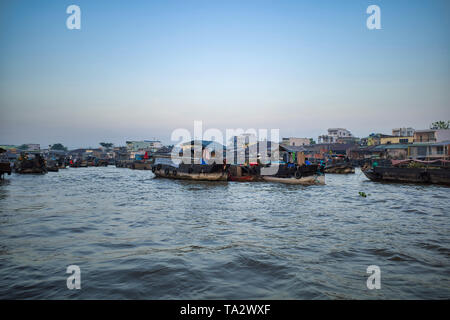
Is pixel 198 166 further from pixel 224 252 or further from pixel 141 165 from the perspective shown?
pixel 141 165

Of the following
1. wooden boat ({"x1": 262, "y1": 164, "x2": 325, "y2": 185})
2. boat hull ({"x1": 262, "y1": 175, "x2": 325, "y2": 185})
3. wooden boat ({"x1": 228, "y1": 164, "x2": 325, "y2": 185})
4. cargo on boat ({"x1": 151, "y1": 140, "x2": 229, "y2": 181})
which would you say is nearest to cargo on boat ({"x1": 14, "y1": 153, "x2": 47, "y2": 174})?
cargo on boat ({"x1": 151, "y1": 140, "x2": 229, "y2": 181})

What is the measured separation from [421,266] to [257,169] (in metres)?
19.3

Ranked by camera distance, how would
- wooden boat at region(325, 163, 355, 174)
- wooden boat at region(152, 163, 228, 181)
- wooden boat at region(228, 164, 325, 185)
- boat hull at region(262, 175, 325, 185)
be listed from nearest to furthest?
boat hull at region(262, 175, 325, 185), wooden boat at region(228, 164, 325, 185), wooden boat at region(152, 163, 228, 181), wooden boat at region(325, 163, 355, 174)

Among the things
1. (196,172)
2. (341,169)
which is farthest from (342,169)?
(196,172)

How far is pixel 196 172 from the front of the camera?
2455 centimetres

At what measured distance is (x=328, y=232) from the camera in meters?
8.27

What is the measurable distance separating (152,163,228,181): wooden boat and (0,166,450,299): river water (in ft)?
38.9

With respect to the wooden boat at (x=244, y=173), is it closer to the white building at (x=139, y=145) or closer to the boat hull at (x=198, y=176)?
the boat hull at (x=198, y=176)

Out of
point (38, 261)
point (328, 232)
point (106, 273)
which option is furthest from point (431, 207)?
point (38, 261)

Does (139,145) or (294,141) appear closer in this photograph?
(294,141)

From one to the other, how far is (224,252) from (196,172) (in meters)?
18.2

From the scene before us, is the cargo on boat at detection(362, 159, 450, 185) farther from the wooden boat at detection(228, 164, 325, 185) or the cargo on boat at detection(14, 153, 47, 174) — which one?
the cargo on boat at detection(14, 153, 47, 174)

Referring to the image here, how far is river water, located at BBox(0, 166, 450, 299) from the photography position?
4797 millimetres

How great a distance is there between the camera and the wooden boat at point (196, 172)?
23547 millimetres
